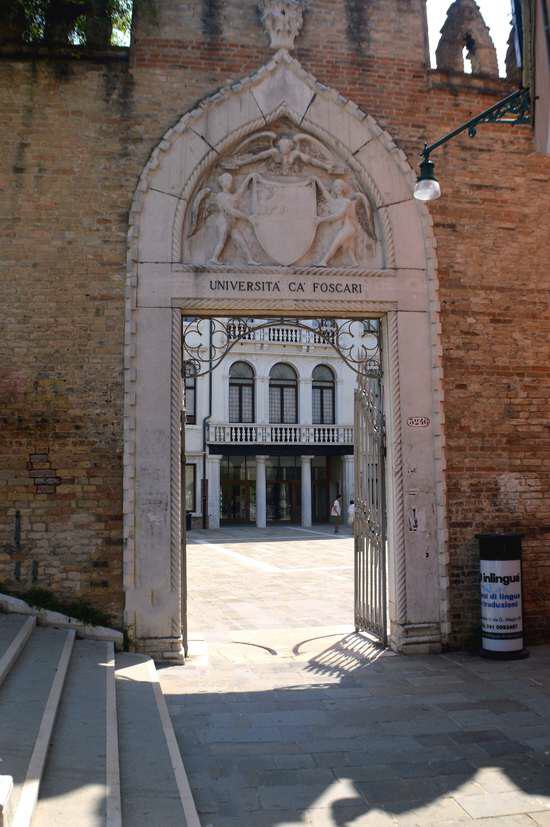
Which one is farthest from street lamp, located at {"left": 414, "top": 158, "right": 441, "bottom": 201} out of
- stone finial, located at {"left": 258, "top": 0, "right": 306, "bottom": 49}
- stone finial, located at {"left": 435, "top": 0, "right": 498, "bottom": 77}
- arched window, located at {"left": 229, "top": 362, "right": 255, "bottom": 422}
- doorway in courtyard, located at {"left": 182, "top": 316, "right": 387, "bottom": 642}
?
arched window, located at {"left": 229, "top": 362, "right": 255, "bottom": 422}

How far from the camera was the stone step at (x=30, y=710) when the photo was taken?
3.53 metres

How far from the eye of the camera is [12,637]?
6031 millimetres

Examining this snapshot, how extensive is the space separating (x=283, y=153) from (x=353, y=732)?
5.94 metres

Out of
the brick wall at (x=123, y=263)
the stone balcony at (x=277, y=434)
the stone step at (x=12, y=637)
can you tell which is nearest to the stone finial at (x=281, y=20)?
the brick wall at (x=123, y=263)

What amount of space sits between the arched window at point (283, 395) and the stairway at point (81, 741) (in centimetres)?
2277

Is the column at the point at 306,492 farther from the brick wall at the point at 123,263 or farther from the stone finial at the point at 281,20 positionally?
the stone finial at the point at 281,20

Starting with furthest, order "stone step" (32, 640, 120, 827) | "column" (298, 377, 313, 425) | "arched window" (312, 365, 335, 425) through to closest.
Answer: "arched window" (312, 365, 335, 425)
"column" (298, 377, 313, 425)
"stone step" (32, 640, 120, 827)

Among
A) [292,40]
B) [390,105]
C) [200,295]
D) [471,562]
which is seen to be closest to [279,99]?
[292,40]

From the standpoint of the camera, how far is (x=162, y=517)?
7176 mm

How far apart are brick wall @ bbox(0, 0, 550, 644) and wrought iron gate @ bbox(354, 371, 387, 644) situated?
32.5 inches

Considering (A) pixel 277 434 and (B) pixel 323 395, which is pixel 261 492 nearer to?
(A) pixel 277 434

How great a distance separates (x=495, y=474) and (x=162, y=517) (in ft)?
12.1

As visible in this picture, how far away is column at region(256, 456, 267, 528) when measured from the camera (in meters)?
28.2

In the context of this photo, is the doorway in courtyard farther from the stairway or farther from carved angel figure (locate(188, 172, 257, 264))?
the stairway
